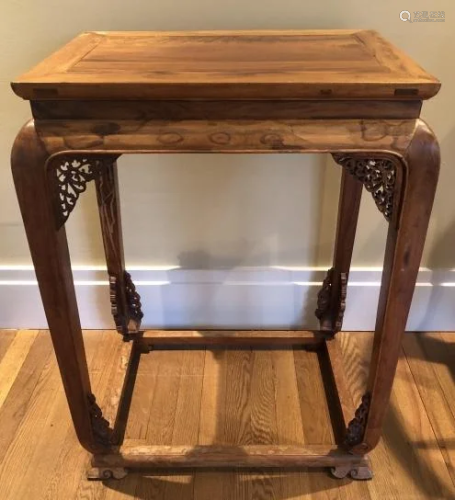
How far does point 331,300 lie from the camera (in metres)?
1.25

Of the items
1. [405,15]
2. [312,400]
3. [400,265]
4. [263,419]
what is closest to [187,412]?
[263,419]

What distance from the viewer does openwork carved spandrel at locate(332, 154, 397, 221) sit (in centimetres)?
71

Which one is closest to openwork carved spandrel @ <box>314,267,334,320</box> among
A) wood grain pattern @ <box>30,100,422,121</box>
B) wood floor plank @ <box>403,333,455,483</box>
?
wood floor plank @ <box>403,333,455,483</box>

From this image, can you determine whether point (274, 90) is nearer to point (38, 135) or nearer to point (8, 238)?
point (38, 135)

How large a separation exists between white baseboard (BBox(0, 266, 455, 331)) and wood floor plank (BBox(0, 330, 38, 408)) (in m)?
0.03

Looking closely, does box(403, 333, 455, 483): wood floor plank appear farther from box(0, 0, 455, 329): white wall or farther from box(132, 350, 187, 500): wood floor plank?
box(132, 350, 187, 500): wood floor plank

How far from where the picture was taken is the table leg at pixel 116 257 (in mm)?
1071

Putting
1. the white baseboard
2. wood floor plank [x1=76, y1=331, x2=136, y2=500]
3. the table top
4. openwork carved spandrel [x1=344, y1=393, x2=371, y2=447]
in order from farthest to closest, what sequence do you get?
1. the white baseboard
2. wood floor plank [x1=76, y1=331, x2=136, y2=500]
3. openwork carved spandrel [x1=344, y1=393, x2=371, y2=447]
4. the table top

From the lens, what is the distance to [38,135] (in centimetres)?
68

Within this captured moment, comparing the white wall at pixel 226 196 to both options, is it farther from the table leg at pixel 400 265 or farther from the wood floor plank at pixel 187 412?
the table leg at pixel 400 265

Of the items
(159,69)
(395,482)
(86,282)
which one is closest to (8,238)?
(86,282)

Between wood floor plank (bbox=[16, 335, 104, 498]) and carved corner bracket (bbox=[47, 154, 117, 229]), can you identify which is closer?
carved corner bracket (bbox=[47, 154, 117, 229])

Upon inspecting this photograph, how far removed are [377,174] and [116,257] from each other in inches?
25.3

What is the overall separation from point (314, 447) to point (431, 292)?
545mm
